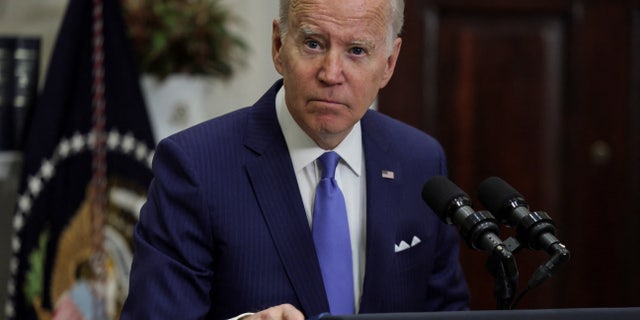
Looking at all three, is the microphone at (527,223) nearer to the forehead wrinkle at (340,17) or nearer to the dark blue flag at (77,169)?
the forehead wrinkle at (340,17)

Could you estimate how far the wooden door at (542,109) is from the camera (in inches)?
166

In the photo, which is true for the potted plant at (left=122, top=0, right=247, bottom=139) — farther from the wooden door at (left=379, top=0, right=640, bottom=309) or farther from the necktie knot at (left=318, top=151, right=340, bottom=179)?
the necktie knot at (left=318, top=151, right=340, bottom=179)

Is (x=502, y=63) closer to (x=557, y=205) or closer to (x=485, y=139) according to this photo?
(x=485, y=139)

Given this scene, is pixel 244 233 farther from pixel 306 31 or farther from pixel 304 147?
pixel 306 31

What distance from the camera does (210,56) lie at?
11.5 feet

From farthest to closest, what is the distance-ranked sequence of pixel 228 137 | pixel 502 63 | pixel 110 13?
pixel 502 63 < pixel 110 13 < pixel 228 137

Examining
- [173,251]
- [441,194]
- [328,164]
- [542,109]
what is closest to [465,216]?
[441,194]

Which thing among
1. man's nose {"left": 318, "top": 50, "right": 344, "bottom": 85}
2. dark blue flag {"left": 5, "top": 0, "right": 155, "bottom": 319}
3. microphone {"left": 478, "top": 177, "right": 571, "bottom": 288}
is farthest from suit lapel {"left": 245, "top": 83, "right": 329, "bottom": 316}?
dark blue flag {"left": 5, "top": 0, "right": 155, "bottom": 319}

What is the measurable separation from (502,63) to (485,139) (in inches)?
12.0

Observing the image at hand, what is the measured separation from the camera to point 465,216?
161 centimetres

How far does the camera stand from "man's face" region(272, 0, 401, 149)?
5.99 ft

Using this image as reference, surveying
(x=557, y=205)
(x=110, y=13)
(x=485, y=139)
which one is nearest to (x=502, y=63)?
(x=485, y=139)

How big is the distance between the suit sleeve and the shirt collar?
0.67 ft

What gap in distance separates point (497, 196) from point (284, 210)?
425mm
